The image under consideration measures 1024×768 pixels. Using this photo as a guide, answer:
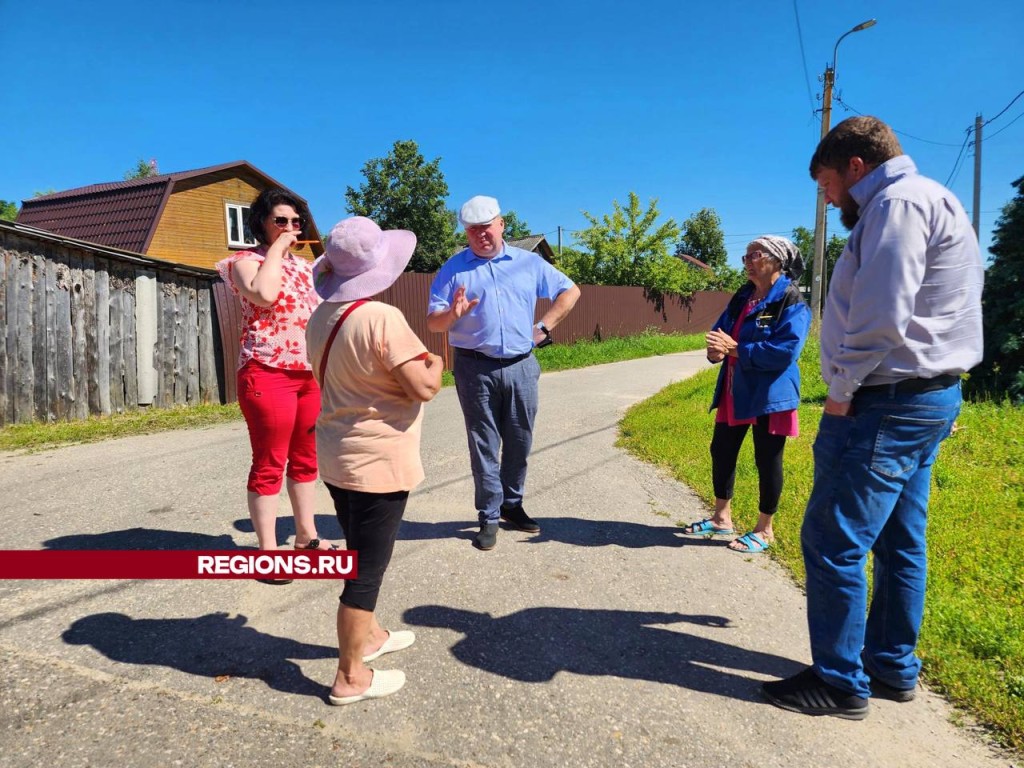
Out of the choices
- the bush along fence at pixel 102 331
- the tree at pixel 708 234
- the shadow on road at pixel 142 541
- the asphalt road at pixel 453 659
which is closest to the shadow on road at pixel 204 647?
the asphalt road at pixel 453 659

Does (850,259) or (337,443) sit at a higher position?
(850,259)

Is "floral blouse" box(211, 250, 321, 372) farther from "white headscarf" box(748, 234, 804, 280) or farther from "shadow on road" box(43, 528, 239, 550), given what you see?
"white headscarf" box(748, 234, 804, 280)

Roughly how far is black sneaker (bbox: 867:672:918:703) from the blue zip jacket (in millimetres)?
1544

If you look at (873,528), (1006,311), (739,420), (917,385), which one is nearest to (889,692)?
(873,528)

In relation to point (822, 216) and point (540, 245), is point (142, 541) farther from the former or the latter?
point (540, 245)

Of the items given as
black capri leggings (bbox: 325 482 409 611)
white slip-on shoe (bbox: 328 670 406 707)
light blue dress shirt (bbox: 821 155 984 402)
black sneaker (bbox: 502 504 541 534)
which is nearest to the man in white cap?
black sneaker (bbox: 502 504 541 534)

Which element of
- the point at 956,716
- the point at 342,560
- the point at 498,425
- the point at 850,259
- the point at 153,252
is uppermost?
the point at 153,252

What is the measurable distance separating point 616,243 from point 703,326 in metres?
7.17

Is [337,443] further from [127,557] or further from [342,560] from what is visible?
[127,557]

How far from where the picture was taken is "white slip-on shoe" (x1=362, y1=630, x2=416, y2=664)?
2.55m

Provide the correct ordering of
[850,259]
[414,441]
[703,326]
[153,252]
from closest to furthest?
[850,259], [414,441], [153,252], [703,326]

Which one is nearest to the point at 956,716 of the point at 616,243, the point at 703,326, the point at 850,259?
the point at 850,259

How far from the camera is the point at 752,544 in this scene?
3.69 m

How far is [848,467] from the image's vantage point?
84.0 inches
